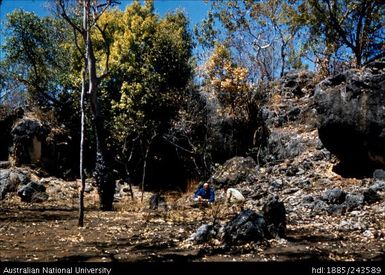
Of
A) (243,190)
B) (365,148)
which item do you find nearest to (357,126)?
(365,148)

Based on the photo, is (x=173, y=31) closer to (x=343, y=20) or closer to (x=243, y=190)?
(x=343, y=20)

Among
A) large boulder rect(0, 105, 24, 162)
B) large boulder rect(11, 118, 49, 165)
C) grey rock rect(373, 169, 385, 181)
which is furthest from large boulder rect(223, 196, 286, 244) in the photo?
large boulder rect(0, 105, 24, 162)

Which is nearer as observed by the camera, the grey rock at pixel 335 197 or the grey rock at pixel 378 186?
the grey rock at pixel 335 197

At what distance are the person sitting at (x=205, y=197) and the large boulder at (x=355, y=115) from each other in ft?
12.9

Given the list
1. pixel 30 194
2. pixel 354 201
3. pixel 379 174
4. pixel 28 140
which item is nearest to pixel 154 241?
pixel 354 201

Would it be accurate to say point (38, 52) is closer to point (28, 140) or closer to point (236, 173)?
point (28, 140)

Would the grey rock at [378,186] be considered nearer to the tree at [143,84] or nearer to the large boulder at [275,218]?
the large boulder at [275,218]

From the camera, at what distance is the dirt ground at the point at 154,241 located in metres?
6.35

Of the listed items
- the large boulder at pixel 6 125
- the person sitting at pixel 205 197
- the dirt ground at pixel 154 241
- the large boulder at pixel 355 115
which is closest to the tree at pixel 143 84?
the large boulder at pixel 6 125

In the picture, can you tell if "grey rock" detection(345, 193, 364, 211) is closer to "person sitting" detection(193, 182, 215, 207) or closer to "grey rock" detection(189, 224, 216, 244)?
"grey rock" detection(189, 224, 216, 244)

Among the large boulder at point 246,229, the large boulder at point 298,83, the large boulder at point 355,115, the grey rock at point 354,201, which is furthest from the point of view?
the large boulder at point 298,83

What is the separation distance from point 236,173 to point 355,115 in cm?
585

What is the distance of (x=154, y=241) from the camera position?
7910mm

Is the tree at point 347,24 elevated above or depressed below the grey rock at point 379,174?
above
